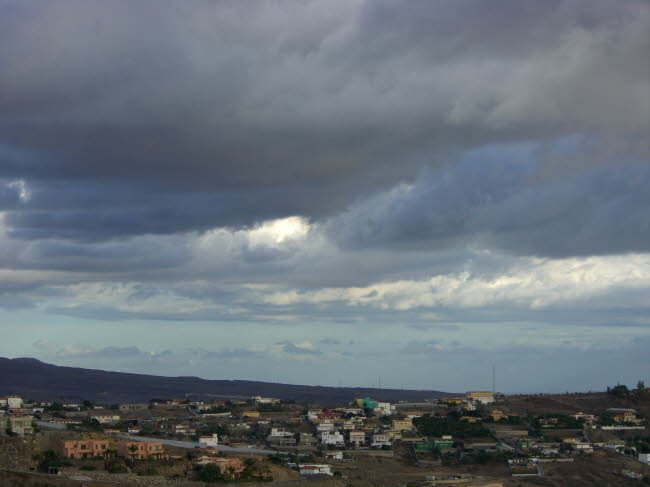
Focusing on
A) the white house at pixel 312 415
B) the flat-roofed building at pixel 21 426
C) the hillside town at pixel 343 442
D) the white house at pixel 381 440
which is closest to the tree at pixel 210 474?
the hillside town at pixel 343 442

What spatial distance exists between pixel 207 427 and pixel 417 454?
33.9 metres

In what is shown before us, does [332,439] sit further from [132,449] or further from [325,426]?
[132,449]

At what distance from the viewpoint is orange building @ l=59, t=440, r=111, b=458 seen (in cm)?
9551

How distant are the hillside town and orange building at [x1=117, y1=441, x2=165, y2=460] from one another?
0.49 ft

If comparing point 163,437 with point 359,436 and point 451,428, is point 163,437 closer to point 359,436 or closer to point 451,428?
point 359,436

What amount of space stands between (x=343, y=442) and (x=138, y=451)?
151ft

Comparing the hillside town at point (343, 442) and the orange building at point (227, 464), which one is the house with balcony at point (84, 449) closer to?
the hillside town at point (343, 442)

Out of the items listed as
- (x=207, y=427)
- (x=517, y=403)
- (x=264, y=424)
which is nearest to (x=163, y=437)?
(x=207, y=427)

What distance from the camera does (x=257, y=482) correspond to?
95.2 meters

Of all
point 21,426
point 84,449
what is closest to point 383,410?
point 21,426

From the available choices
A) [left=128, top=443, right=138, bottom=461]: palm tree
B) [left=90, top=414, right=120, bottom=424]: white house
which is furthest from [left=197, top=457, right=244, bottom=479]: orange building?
[left=90, top=414, right=120, bottom=424]: white house

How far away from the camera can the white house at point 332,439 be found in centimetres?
13662

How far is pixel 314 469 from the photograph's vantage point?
106 metres

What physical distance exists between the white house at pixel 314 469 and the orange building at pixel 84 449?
2229 cm
